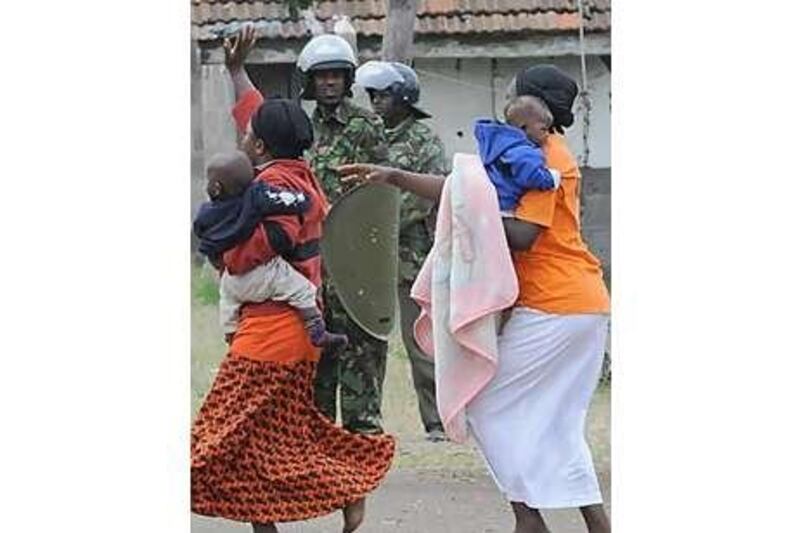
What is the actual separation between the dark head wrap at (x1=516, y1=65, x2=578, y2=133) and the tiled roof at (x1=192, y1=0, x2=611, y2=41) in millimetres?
169

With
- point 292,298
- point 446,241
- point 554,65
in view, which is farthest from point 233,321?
point 554,65

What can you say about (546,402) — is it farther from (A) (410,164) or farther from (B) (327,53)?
(B) (327,53)

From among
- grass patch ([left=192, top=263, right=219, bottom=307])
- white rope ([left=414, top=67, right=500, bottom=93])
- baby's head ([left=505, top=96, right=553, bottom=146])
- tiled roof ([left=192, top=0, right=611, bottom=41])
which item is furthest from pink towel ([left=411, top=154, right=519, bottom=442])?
grass patch ([left=192, top=263, right=219, bottom=307])

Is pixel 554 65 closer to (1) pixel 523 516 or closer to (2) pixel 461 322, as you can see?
(2) pixel 461 322

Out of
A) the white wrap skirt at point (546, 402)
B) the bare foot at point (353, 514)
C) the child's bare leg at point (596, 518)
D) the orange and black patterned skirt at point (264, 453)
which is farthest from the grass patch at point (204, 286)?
the child's bare leg at point (596, 518)

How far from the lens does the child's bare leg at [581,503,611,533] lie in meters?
7.55

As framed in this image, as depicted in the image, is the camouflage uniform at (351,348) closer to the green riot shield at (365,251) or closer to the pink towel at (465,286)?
the green riot shield at (365,251)

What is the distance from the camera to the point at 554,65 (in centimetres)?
769

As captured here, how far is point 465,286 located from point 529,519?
681mm

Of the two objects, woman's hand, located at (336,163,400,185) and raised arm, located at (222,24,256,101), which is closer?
woman's hand, located at (336,163,400,185)

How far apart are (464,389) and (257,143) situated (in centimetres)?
91

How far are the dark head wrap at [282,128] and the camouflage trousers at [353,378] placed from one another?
520mm

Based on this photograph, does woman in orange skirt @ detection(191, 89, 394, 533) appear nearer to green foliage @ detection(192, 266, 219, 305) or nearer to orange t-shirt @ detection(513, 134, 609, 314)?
green foliage @ detection(192, 266, 219, 305)

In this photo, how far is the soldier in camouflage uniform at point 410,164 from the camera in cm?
784
